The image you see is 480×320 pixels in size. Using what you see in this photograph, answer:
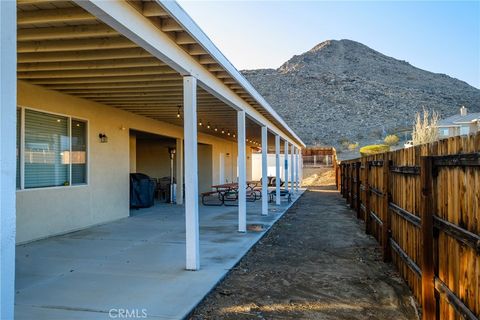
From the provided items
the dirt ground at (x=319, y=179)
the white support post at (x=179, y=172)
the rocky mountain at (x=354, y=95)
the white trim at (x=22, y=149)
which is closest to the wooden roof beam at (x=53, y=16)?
the white trim at (x=22, y=149)

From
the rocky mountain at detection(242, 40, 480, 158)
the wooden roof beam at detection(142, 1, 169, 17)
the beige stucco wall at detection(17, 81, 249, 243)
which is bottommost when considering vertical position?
the beige stucco wall at detection(17, 81, 249, 243)

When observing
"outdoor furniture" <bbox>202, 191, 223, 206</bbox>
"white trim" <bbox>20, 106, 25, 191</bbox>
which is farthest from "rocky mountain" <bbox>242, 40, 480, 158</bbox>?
"white trim" <bbox>20, 106, 25, 191</bbox>

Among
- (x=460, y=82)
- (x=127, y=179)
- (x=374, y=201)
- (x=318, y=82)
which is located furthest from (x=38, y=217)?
(x=460, y=82)

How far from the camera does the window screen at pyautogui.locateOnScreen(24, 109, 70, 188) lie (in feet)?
23.5

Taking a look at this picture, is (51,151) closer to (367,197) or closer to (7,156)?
(7,156)

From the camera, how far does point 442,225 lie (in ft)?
10.3

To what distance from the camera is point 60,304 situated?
157 inches

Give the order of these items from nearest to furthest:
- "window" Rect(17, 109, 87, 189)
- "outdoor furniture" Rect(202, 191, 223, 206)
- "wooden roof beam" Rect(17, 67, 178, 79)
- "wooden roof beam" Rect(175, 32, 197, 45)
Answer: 1. "wooden roof beam" Rect(175, 32, 197, 45)
2. "wooden roof beam" Rect(17, 67, 178, 79)
3. "window" Rect(17, 109, 87, 189)
4. "outdoor furniture" Rect(202, 191, 223, 206)

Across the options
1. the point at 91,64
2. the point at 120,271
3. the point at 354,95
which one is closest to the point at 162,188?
the point at 91,64

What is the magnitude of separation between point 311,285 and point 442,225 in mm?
2128

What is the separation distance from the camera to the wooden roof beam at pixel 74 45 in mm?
5023

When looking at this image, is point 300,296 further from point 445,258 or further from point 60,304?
point 60,304

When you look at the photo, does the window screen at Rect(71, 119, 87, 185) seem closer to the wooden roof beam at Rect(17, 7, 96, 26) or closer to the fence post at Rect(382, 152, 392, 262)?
the wooden roof beam at Rect(17, 7, 96, 26)

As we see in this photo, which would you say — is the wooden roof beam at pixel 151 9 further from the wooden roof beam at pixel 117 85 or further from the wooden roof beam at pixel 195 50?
the wooden roof beam at pixel 117 85
